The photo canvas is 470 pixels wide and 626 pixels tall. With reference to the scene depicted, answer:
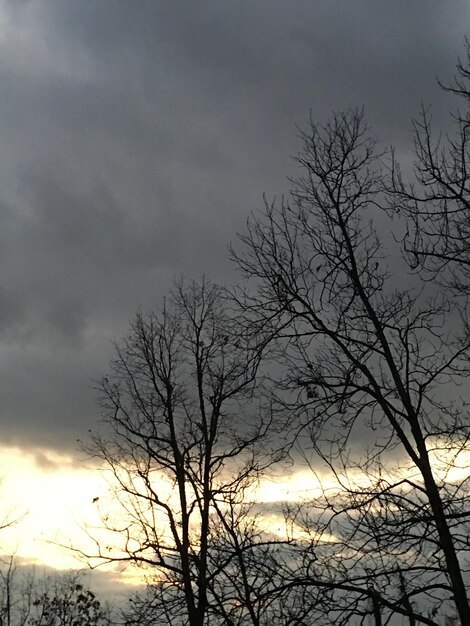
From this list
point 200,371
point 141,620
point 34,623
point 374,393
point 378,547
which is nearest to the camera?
point 378,547

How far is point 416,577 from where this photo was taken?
8305 mm

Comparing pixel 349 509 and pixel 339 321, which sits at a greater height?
pixel 339 321

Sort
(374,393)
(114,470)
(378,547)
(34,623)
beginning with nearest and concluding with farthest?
(378,547) < (374,393) < (114,470) < (34,623)

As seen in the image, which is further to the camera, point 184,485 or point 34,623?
point 34,623

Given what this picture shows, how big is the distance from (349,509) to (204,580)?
18.4ft

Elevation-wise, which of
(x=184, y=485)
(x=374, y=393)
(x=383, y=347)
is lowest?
(x=374, y=393)

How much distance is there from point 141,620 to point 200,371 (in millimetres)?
8298

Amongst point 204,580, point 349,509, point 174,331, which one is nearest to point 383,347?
point 349,509

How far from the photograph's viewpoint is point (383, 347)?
906 cm

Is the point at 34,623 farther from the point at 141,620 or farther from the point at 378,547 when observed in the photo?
the point at 378,547

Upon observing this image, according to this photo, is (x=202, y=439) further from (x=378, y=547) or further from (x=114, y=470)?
(x=378, y=547)

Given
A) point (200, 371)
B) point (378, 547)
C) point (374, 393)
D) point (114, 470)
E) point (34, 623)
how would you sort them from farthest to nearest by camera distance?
point (34, 623), point (200, 371), point (114, 470), point (374, 393), point (378, 547)

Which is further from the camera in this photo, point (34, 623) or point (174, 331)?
point (34, 623)

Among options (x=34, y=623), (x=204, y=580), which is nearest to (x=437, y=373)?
(x=204, y=580)
